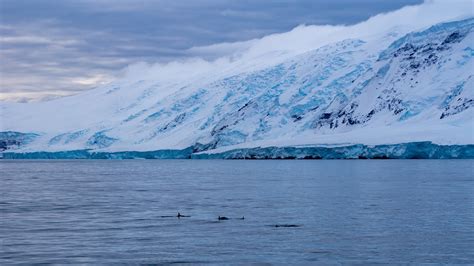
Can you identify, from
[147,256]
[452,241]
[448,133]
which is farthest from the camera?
[448,133]

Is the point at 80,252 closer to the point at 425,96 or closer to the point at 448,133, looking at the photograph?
the point at 448,133

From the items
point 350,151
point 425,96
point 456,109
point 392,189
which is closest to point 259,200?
point 392,189

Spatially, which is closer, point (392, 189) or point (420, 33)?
point (392, 189)

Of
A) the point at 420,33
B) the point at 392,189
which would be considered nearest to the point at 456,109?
the point at 420,33

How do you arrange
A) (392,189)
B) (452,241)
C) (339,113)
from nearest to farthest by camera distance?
(452,241), (392,189), (339,113)

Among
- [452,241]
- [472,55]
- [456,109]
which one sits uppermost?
[472,55]

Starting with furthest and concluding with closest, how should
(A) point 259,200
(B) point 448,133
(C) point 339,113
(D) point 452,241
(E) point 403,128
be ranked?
1. (C) point 339,113
2. (E) point 403,128
3. (B) point 448,133
4. (A) point 259,200
5. (D) point 452,241

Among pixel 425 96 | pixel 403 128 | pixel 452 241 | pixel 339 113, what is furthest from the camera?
pixel 339 113

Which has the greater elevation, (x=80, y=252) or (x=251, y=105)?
(x=251, y=105)

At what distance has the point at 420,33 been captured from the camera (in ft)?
632

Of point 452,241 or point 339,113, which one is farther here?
point 339,113

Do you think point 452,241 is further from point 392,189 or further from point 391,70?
point 391,70

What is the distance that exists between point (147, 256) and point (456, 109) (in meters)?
142

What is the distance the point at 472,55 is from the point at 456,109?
62.9 feet
